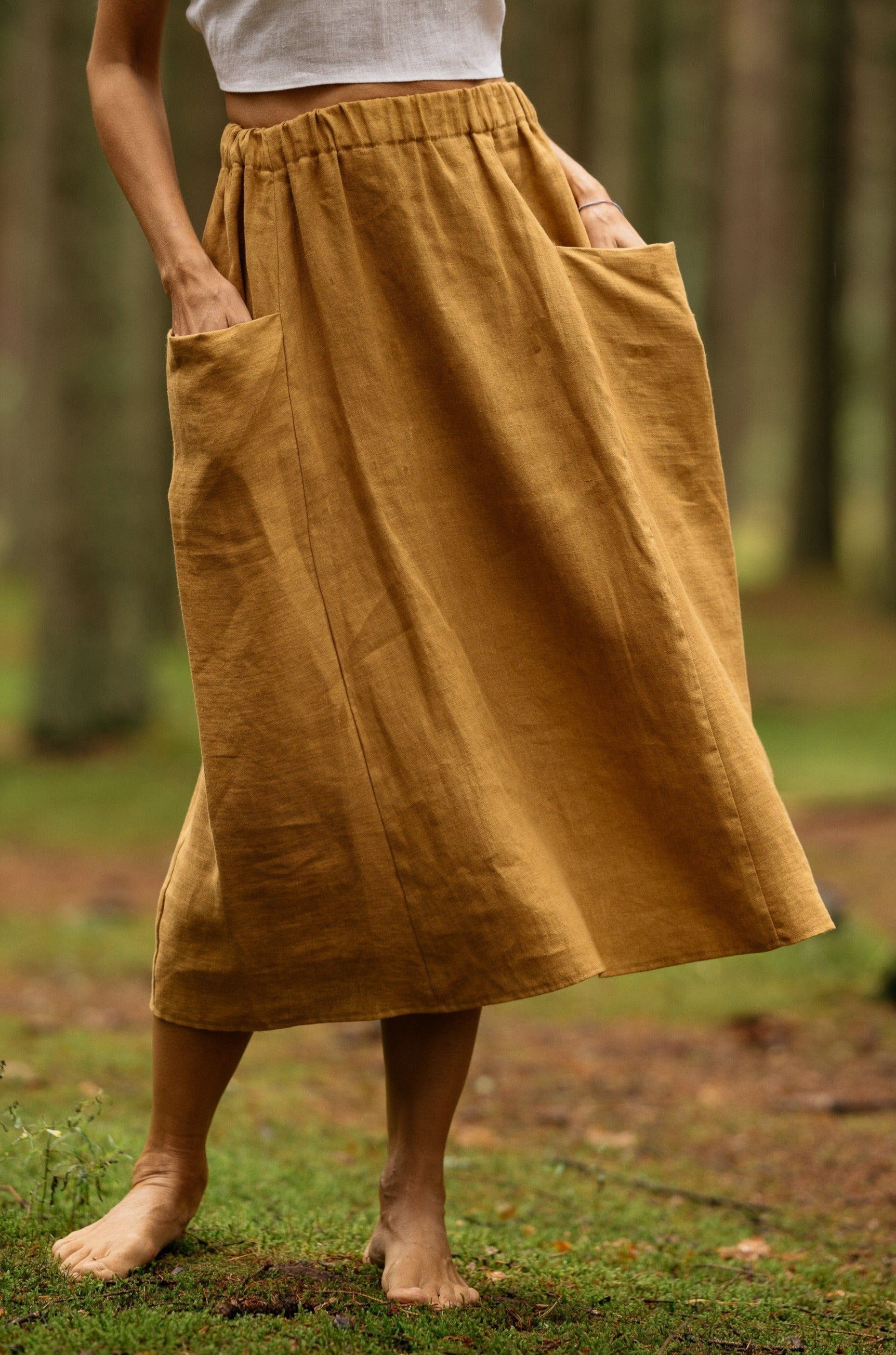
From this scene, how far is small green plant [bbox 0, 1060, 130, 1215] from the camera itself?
2582 millimetres

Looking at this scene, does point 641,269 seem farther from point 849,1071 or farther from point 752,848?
point 849,1071

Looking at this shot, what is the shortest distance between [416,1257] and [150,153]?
5.65ft

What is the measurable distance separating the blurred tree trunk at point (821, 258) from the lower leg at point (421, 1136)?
16.6 metres

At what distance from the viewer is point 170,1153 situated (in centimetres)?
238

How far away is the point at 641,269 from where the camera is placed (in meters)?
2.23

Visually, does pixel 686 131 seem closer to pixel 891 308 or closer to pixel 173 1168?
pixel 891 308

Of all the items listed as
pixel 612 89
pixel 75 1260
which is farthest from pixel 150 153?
pixel 612 89

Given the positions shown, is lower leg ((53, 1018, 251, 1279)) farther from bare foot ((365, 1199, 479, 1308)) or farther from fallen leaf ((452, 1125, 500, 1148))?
fallen leaf ((452, 1125, 500, 1148))

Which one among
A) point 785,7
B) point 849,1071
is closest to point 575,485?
point 849,1071

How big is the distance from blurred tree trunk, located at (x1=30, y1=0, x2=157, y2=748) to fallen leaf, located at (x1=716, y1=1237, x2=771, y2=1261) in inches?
281

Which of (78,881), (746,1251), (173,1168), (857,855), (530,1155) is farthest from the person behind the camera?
(857,855)

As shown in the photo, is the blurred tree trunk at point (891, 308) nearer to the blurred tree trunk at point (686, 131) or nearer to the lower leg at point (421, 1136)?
the blurred tree trunk at point (686, 131)

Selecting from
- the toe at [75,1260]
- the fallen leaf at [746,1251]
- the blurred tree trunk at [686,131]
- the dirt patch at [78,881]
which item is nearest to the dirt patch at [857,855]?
the fallen leaf at [746,1251]

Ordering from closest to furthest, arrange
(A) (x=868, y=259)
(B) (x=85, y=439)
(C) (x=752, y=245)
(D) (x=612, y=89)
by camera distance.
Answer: (B) (x=85, y=439), (D) (x=612, y=89), (A) (x=868, y=259), (C) (x=752, y=245)
